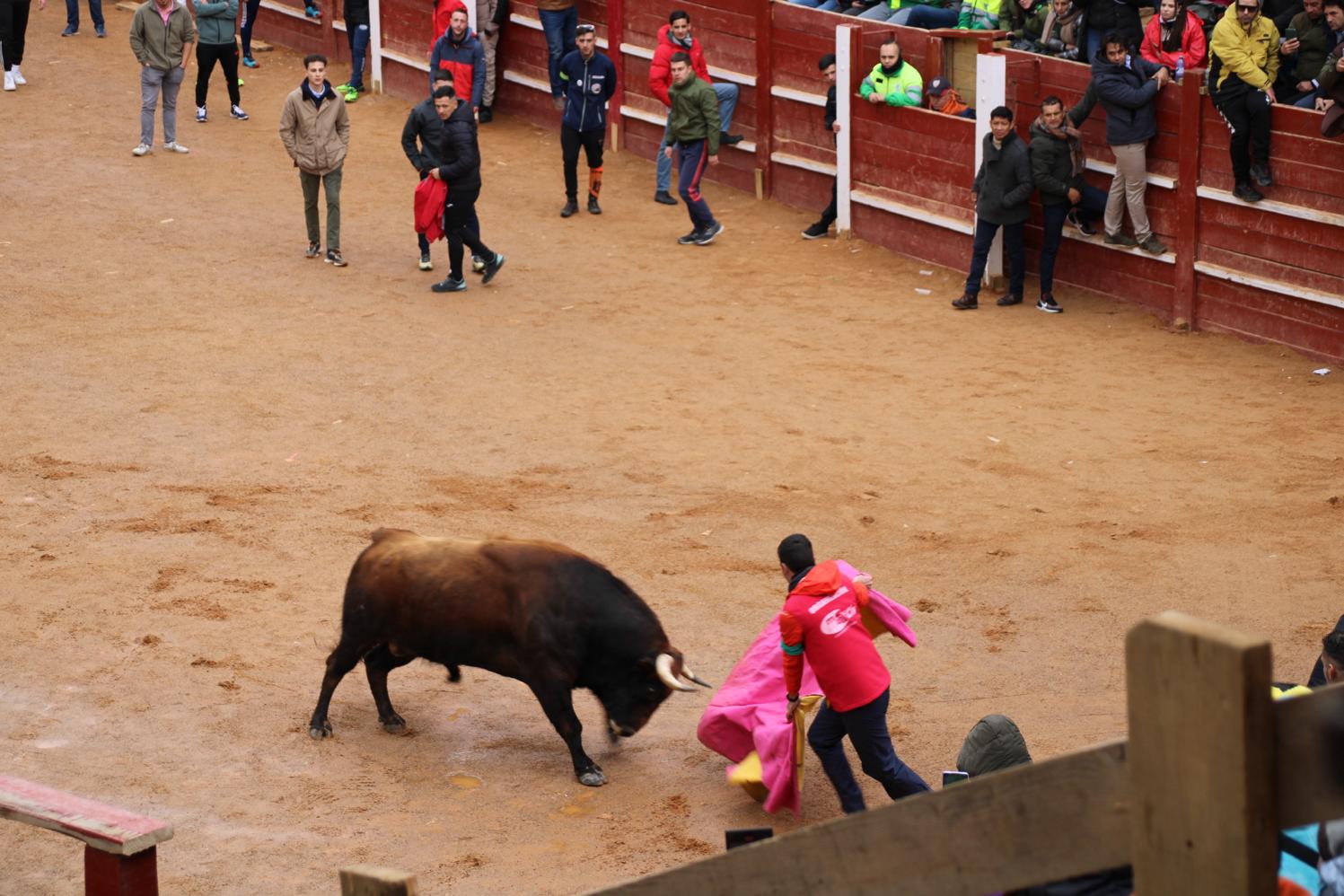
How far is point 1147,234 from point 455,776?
9036 mm

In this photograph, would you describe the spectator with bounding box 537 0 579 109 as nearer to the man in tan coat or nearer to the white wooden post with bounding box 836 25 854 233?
the white wooden post with bounding box 836 25 854 233

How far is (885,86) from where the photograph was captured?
51.7 ft

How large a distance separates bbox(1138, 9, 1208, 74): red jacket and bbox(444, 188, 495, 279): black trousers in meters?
5.76

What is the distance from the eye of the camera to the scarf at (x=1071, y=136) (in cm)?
1391

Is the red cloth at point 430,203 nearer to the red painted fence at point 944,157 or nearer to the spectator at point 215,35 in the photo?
the red painted fence at point 944,157

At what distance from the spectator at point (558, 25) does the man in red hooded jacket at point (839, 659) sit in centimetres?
1330

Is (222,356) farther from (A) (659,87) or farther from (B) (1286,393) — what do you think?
(B) (1286,393)

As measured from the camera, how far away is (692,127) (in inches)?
629

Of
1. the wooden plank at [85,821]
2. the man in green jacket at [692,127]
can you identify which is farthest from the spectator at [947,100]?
the wooden plank at [85,821]

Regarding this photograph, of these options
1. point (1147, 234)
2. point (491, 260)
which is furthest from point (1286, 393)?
point (491, 260)

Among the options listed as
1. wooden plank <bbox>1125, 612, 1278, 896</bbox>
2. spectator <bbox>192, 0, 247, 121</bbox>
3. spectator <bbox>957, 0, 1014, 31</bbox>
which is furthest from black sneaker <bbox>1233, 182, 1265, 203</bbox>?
wooden plank <bbox>1125, 612, 1278, 896</bbox>

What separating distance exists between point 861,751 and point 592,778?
4.00 feet

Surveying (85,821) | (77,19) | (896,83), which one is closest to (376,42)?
(77,19)

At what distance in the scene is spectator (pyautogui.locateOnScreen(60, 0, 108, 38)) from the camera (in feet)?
74.8
